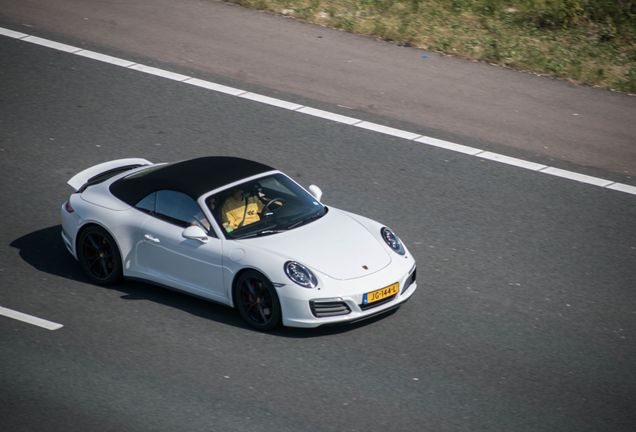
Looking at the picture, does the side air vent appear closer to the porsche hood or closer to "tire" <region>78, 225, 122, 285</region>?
the porsche hood

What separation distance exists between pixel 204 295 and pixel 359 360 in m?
1.75

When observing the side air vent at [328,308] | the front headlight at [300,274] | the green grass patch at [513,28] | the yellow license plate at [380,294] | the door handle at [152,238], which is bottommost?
the side air vent at [328,308]

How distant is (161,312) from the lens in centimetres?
766

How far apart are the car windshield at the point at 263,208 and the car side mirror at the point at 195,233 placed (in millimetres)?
207

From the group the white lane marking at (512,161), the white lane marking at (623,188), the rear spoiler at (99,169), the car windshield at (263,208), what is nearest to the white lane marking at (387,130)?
the white lane marking at (512,161)

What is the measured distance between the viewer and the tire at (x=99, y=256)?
795 cm

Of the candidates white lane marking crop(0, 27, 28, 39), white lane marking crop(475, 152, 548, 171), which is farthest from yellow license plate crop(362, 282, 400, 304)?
white lane marking crop(0, 27, 28, 39)

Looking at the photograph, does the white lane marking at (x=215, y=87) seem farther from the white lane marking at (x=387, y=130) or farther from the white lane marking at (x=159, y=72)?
the white lane marking at (x=387, y=130)

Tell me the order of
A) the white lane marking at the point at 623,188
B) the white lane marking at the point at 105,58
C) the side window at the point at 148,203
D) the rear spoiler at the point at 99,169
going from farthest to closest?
the white lane marking at the point at 105,58 < the white lane marking at the point at 623,188 < the rear spoiler at the point at 99,169 < the side window at the point at 148,203

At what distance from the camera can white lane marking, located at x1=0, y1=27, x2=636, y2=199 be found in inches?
427

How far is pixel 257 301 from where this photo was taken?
7.30 m

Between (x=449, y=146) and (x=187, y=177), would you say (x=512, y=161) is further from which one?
(x=187, y=177)

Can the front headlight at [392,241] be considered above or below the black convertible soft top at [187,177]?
below

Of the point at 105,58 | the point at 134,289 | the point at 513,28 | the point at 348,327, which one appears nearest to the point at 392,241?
the point at 348,327
